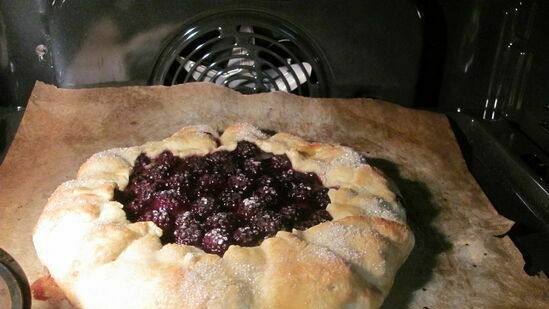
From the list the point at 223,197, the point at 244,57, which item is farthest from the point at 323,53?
the point at 223,197

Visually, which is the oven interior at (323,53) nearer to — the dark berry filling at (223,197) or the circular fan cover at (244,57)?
the circular fan cover at (244,57)

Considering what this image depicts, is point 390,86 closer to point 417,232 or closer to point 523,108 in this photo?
point 523,108

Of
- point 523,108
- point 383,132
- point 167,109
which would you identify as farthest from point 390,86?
point 167,109

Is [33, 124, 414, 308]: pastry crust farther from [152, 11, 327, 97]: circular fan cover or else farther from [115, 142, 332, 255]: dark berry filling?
[152, 11, 327, 97]: circular fan cover

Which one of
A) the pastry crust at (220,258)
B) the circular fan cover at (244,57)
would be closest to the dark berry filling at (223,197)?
the pastry crust at (220,258)

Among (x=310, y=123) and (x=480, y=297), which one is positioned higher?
(x=310, y=123)

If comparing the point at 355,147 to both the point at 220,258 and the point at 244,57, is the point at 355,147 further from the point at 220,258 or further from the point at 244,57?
the point at 220,258
